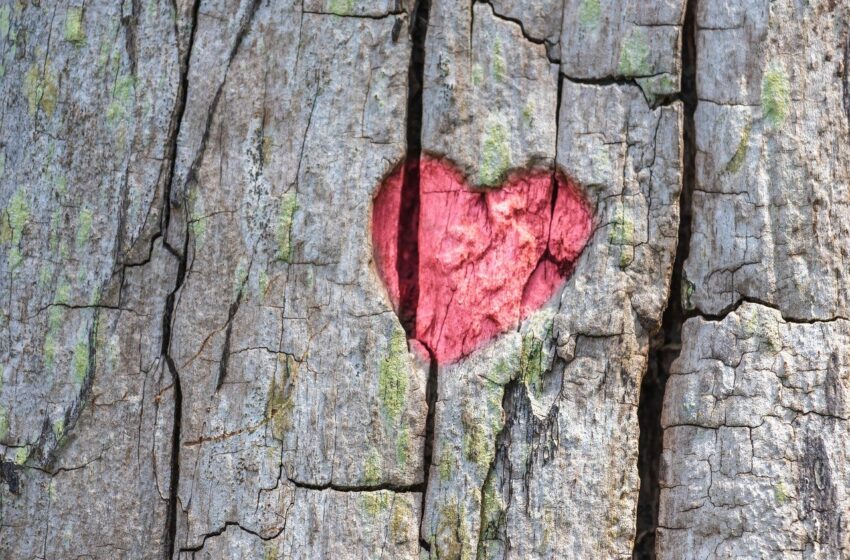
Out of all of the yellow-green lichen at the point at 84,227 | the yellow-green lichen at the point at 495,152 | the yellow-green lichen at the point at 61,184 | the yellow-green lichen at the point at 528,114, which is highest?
the yellow-green lichen at the point at 528,114

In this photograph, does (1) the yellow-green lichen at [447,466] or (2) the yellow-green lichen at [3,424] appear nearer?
(1) the yellow-green lichen at [447,466]

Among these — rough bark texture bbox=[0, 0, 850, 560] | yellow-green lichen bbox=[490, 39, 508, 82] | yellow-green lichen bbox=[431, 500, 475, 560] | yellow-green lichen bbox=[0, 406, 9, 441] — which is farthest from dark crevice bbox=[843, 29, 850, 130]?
yellow-green lichen bbox=[0, 406, 9, 441]

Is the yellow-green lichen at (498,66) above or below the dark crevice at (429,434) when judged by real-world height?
above

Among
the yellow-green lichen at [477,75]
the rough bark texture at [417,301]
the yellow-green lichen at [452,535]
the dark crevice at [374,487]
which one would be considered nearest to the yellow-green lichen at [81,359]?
the rough bark texture at [417,301]

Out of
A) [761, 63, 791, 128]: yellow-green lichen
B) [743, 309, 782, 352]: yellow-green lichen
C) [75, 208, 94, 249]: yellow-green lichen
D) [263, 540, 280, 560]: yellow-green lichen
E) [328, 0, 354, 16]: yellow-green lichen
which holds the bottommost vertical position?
[263, 540, 280, 560]: yellow-green lichen

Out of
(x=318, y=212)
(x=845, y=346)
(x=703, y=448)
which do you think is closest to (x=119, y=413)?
(x=318, y=212)

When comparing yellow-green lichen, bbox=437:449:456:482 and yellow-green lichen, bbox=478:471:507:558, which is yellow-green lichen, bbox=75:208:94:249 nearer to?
yellow-green lichen, bbox=437:449:456:482

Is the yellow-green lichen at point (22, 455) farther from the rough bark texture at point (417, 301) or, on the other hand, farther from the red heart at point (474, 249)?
the red heart at point (474, 249)
